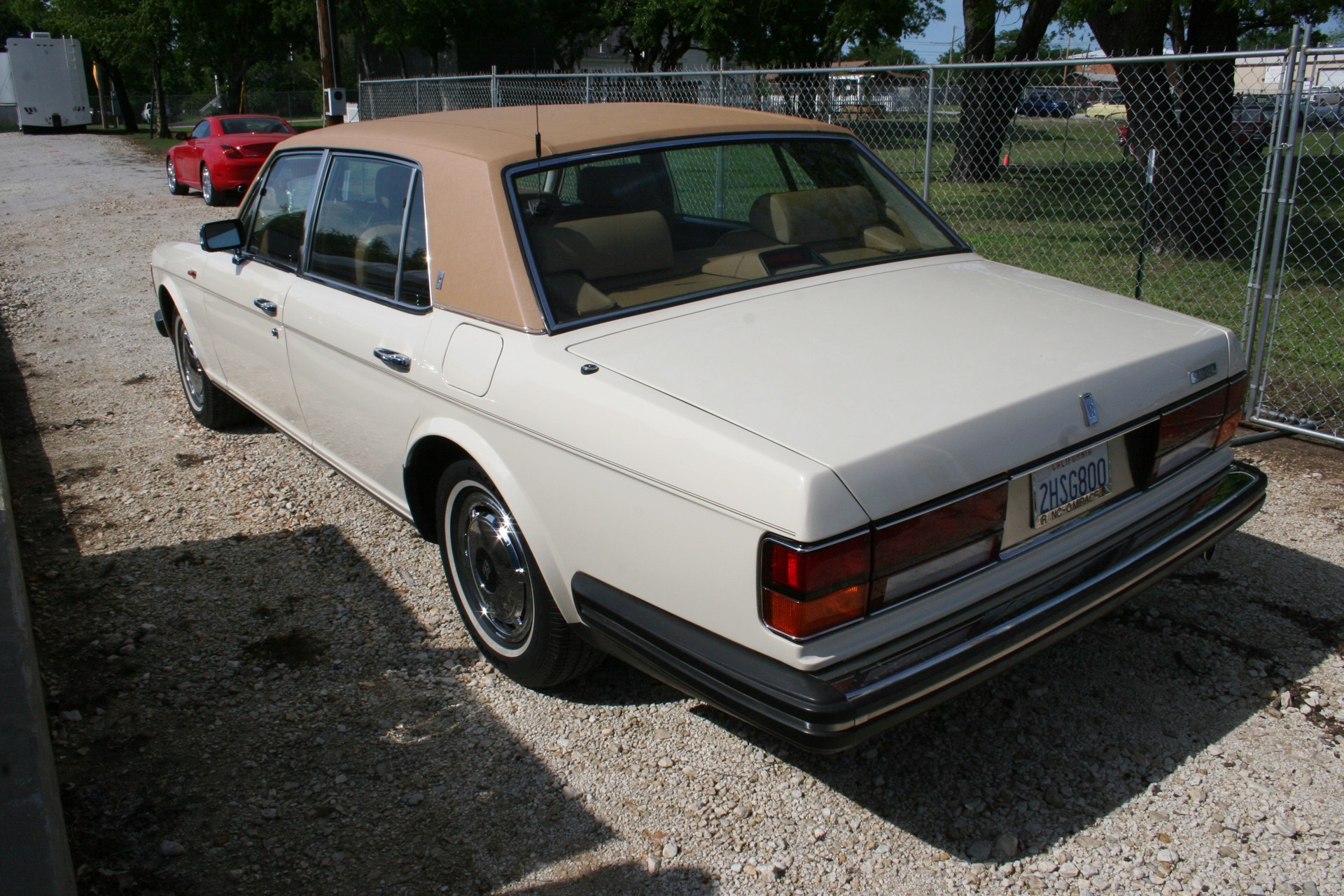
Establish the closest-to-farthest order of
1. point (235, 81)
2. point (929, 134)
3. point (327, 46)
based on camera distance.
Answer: point (929, 134) < point (327, 46) < point (235, 81)

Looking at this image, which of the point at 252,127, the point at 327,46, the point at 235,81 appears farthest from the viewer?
the point at 235,81

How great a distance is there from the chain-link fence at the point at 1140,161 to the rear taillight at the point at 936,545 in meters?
3.73

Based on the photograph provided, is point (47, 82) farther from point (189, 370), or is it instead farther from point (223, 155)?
point (189, 370)

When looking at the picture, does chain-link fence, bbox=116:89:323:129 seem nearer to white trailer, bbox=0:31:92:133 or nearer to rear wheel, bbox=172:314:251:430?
white trailer, bbox=0:31:92:133

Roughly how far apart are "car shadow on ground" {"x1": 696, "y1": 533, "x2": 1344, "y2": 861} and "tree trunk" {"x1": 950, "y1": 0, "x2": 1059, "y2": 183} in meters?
3.91

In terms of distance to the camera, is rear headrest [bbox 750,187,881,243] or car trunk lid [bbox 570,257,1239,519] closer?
car trunk lid [bbox 570,257,1239,519]

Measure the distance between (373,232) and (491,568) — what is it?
1.28m

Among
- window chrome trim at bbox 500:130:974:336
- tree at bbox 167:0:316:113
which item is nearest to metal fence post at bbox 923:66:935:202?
window chrome trim at bbox 500:130:974:336

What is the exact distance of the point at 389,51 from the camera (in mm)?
39062

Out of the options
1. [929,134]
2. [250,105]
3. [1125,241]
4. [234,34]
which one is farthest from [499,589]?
[250,105]

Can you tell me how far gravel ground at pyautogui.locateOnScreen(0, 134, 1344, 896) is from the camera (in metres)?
2.56

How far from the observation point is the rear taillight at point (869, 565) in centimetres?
220

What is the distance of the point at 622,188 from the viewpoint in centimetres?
341

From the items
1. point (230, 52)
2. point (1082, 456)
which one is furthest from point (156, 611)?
point (230, 52)
